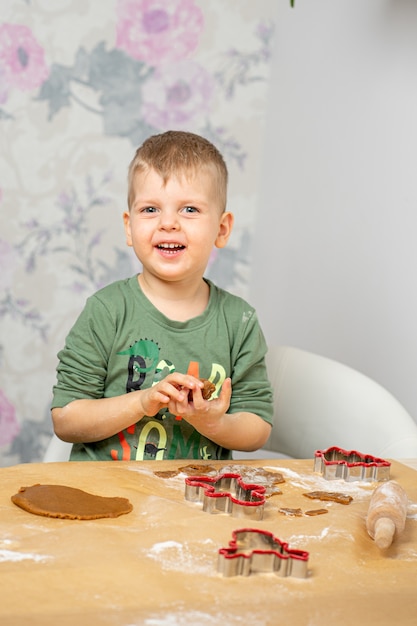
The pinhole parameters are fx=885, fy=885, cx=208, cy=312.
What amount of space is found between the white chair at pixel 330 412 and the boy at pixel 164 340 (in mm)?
187

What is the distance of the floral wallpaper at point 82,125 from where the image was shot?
7.75ft

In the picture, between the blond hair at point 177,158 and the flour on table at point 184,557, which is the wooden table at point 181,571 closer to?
the flour on table at point 184,557

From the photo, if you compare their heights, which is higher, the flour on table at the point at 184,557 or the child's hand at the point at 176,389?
the child's hand at the point at 176,389

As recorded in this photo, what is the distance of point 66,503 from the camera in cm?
87

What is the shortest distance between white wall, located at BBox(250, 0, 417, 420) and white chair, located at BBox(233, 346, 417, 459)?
198 mm

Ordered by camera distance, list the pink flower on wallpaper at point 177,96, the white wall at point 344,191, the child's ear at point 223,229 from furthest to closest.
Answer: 1. the pink flower on wallpaper at point 177,96
2. the white wall at point 344,191
3. the child's ear at point 223,229

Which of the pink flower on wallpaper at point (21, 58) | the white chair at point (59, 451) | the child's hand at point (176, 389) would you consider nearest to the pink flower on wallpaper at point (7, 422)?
the pink flower on wallpaper at point (21, 58)

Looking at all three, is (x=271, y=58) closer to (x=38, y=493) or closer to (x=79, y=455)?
(x=79, y=455)

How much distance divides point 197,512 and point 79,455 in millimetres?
494

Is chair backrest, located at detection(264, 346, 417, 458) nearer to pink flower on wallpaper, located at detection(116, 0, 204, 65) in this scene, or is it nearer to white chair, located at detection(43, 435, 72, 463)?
white chair, located at detection(43, 435, 72, 463)

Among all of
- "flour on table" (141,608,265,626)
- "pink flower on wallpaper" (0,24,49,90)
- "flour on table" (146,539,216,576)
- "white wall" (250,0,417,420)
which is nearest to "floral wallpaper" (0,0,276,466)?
"pink flower on wallpaper" (0,24,49,90)

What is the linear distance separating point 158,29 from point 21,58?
0.38 m

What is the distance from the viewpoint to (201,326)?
1383mm

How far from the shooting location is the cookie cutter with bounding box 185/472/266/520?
877 mm
